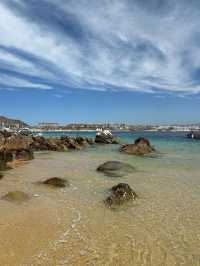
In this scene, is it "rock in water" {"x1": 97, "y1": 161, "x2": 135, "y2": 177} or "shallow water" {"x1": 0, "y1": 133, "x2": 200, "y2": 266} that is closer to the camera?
"shallow water" {"x1": 0, "y1": 133, "x2": 200, "y2": 266}

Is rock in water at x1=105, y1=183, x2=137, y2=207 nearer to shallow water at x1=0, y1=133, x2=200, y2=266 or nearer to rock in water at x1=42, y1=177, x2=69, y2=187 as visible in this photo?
shallow water at x1=0, y1=133, x2=200, y2=266

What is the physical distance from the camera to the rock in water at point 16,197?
10.6 metres

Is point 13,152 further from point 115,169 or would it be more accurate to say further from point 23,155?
point 115,169

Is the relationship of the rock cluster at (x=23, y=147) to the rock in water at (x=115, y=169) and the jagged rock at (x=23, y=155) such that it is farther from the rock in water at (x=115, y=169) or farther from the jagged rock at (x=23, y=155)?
the rock in water at (x=115, y=169)

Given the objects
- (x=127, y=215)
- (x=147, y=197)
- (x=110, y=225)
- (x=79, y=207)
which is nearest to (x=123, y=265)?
(x=110, y=225)

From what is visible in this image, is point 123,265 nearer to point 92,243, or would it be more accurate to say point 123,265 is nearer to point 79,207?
point 92,243

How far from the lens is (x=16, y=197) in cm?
1074

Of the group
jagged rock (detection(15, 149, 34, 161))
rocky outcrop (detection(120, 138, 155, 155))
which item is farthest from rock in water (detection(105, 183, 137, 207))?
rocky outcrop (detection(120, 138, 155, 155))

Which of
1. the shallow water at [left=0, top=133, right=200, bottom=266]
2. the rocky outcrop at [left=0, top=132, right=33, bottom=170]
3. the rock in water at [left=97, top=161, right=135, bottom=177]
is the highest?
the rocky outcrop at [left=0, top=132, right=33, bottom=170]

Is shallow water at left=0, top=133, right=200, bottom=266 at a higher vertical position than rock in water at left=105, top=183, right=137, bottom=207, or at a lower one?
lower

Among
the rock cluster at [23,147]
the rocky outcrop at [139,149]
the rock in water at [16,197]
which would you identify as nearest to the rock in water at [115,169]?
the rock cluster at [23,147]

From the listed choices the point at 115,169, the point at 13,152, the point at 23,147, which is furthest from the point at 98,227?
the point at 23,147

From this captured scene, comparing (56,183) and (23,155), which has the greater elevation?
(23,155)

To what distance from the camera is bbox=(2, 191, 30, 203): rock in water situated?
34.7 feet
